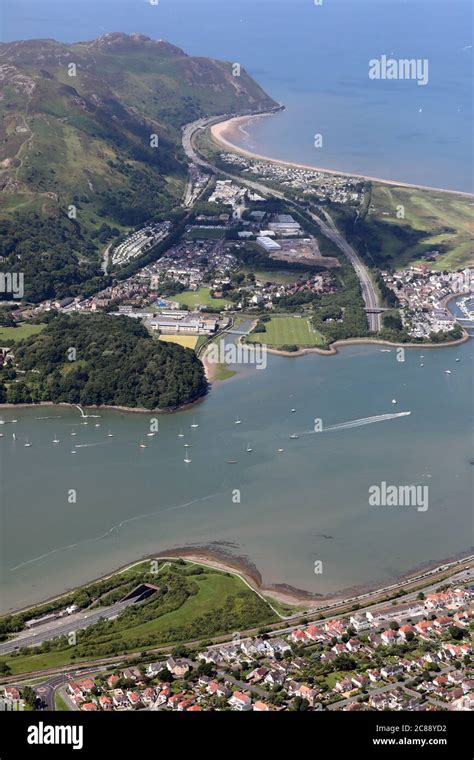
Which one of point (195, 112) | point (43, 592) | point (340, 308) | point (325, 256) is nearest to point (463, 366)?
point (340, 308)

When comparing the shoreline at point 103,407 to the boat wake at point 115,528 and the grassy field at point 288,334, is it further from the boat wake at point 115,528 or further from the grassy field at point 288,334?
the grassy field at point 288,334

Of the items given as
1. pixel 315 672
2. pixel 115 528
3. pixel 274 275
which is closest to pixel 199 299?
pixel 274 275

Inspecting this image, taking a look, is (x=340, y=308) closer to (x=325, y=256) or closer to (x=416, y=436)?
(x=325, y=256)

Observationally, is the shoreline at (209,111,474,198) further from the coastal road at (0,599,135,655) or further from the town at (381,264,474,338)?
the coastal road at (0,599,135,655)

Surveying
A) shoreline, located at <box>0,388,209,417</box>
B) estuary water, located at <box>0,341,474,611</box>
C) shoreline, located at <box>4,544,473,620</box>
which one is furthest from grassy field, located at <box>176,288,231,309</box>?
shoreline, located at <box>4,544,473,620</box>

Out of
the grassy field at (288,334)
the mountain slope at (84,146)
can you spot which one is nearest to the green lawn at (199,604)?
the grassy field at (288,334)
